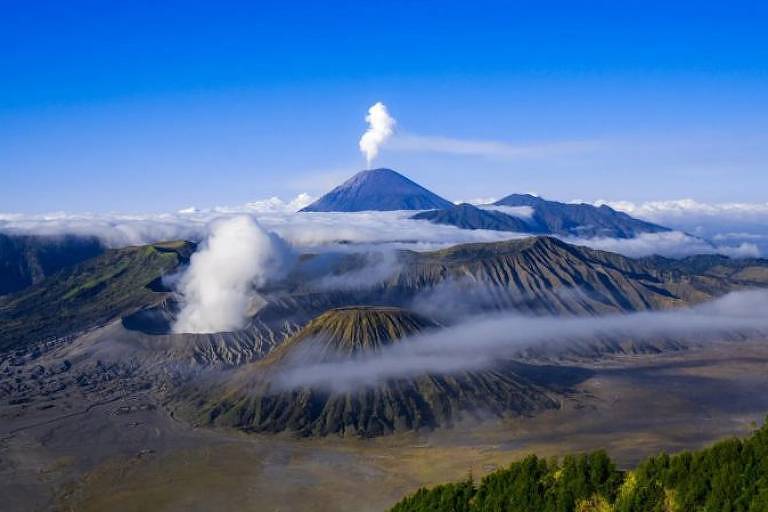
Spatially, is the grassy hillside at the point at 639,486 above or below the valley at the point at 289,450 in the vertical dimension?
above

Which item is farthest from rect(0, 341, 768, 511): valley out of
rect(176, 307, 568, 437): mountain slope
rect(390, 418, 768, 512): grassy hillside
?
rect(390, 418, 768, 512): grassy hillside

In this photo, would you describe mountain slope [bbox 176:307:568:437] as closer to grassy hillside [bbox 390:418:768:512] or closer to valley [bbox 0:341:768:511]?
valley [bbox 0:341:768:511]

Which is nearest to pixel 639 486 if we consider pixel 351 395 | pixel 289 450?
pixel 289 450

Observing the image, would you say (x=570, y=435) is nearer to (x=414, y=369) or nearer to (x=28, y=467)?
(x=414, y=369)

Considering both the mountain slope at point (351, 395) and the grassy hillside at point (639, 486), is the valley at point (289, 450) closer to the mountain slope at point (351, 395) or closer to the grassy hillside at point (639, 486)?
the mountain slope at point (351, 395)

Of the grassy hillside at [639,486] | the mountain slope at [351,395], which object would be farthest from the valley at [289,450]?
the grassy hillside at [639,486]

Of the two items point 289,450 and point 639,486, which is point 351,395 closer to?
point 289,450

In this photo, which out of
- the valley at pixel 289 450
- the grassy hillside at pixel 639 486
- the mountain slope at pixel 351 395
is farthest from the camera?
the mountain slope at pixel 351 395
